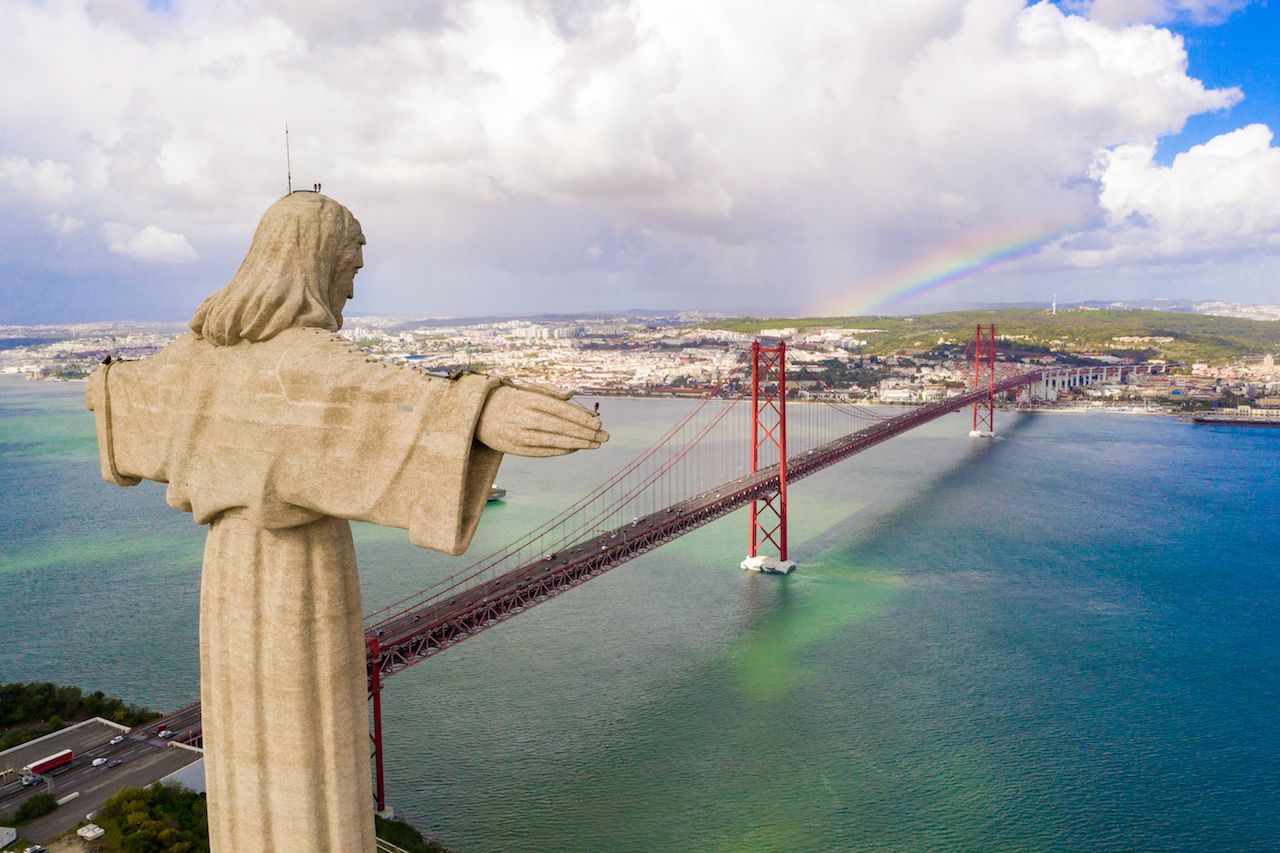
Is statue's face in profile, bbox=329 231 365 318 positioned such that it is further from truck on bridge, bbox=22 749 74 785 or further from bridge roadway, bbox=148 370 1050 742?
truck on bridge, bbox=22 749 74 785

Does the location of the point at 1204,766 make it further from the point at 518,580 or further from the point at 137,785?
the point at 137,785

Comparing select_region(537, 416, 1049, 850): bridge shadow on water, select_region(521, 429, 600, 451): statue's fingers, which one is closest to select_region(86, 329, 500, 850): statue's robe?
select_region(521, 429, 600, 451): statue's fingers

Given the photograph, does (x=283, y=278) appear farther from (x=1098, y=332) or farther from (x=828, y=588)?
(x=1098, y=332)

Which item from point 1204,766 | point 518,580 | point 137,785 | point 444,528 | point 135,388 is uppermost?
point 135,388

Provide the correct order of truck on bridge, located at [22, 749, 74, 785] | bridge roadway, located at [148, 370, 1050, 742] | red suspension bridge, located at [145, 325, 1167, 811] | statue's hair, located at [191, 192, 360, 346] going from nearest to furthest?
statue's hair, located at [191, 192, 360, 346] → truck on bridge, located at [22, 749, 74, 785] → bridge roadway, located at [148, 370, 1050, 742] → red suspension bridge, located at [145, 325, 1167, 811]

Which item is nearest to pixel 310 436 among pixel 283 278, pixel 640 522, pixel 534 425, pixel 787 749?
pixel 283 278

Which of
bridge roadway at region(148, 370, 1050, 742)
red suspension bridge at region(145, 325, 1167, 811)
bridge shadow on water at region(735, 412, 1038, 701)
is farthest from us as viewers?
bridge shadow on water at region(735, 412, 1038, 701)

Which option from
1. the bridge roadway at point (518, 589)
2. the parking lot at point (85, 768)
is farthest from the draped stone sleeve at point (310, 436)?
the parking lot at point (85, 768)

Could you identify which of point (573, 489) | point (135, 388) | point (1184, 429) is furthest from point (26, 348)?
point (135, 388)
